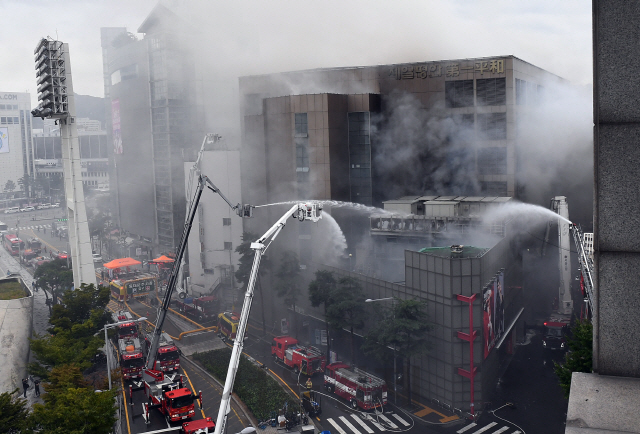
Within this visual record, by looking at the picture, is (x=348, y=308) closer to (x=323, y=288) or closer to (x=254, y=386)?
(x=323, y=288)

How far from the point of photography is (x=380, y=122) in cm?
6084

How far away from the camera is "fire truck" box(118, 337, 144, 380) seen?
41.3 metres

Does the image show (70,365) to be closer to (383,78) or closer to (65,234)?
(383,78)

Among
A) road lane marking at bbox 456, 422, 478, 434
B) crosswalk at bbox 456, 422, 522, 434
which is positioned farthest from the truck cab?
road lane marking at bbox 456, 422, 478, 434

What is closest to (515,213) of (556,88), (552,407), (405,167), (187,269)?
(405,167)

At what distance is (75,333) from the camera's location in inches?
1567

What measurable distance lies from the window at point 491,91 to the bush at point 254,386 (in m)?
32.6

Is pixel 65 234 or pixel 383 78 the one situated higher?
pixel 383 78

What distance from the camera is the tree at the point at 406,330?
36719 mm

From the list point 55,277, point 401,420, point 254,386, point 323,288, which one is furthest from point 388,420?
point 55,277

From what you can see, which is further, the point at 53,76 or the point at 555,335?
the point at 555,335

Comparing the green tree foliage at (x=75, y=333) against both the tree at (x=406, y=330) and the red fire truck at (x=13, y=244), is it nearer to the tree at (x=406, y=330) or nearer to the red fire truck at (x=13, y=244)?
the tree at (x=406, y=330)

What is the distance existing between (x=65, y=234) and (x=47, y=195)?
63.1 metres

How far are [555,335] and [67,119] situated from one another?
41744 mm
